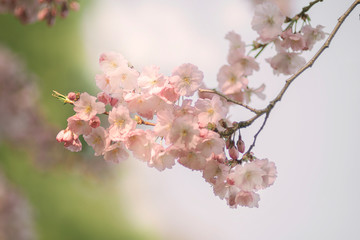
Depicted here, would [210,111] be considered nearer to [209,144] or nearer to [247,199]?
[209,144]

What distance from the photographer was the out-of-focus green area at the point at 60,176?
26.2 feet

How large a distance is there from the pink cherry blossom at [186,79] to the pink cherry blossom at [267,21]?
204 mm

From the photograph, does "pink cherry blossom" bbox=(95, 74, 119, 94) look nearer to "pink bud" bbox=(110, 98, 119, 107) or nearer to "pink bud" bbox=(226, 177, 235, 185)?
A: "pink bud" bbox=(110, 98, 119, 107)

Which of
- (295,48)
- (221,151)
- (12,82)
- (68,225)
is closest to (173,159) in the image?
(221,151)

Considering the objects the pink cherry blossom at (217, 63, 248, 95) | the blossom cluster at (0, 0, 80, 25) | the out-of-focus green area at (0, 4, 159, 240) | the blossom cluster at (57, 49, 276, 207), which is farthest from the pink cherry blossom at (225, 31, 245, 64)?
→ the out-of-focus green area at (0, 4, 159, 240)

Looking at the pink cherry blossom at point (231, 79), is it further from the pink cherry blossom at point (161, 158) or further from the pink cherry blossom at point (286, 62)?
the pink cherry blossom at point (161, 158)

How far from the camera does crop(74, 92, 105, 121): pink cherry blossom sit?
777mm

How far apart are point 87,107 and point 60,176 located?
7.81 meters

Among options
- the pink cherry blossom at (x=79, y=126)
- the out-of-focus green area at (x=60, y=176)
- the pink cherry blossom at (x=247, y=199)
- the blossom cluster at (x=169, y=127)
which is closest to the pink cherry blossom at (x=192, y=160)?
the blossom cluster at (x=169, y=127)

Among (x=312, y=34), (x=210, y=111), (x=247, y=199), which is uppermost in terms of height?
(x=312, y=34)

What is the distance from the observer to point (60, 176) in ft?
26.8

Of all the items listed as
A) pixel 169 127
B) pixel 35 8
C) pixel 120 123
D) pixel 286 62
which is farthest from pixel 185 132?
pixel 35 8

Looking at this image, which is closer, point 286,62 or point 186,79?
point 186,79

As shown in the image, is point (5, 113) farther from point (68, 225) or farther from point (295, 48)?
point (68, 225)
